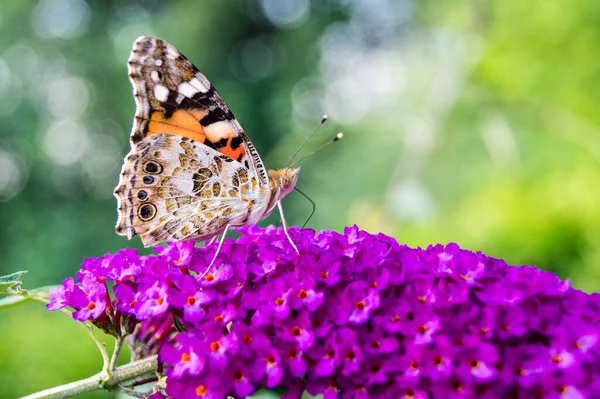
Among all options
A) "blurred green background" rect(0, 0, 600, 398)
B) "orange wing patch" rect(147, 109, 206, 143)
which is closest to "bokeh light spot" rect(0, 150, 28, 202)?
"blurred green background" rect(0, 0, 600, 398)

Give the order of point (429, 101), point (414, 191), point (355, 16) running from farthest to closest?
point (355, 16) → point (429, 101) → point (414, 191)

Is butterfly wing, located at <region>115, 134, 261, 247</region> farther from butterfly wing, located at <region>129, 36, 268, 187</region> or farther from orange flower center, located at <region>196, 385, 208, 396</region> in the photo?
orange flower center, located at <region>196, 385, 208, 396</region>

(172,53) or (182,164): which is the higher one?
(172,53)

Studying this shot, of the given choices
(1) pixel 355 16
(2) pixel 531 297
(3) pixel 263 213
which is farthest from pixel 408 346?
(1) pixel 355 16

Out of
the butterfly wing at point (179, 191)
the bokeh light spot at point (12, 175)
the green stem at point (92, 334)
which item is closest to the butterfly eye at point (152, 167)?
the butterfly wing at point (179, 191)

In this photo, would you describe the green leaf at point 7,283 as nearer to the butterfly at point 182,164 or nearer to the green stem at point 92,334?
the green stem at point 92,334

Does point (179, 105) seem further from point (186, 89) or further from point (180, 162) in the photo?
point (180, 162)

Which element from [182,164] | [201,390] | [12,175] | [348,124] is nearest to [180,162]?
[182,164]

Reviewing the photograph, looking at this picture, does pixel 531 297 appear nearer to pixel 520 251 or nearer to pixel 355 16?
pixel 520 251
